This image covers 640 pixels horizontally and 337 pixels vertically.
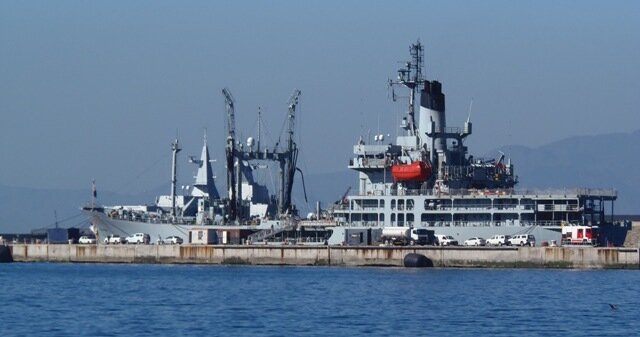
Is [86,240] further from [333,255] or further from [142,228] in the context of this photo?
[333,255]

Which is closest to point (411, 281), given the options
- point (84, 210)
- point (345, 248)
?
point (345, 248)

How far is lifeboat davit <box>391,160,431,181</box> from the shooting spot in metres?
104

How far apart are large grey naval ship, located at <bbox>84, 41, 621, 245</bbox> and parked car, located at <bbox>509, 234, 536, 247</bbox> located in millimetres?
864

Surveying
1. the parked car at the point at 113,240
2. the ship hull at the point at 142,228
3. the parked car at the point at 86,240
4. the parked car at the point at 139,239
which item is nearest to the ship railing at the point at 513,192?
the ship hull at the point at 142,228

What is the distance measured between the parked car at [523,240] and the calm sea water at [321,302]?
550 cm

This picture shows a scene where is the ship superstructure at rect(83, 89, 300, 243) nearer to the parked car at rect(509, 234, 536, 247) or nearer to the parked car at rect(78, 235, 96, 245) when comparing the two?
the parked car at rect(78, 235, 96, 245)

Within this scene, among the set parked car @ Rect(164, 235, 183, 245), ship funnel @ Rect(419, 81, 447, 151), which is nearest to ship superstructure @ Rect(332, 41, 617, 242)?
ship funnel @ Rect(419, 81, 447, 151)

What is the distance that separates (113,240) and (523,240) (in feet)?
108

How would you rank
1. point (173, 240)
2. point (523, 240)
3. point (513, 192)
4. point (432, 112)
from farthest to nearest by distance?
point (173, 240)
point (432, 112)
point (513, 192)
point (523, 240)

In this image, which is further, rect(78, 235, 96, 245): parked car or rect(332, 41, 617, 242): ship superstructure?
rect(78, 235, 96, 245): parked car

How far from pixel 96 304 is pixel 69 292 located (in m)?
8.13

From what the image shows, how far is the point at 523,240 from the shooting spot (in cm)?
9719

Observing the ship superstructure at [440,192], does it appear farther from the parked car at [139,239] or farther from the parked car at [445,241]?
the parked car at [139,239]

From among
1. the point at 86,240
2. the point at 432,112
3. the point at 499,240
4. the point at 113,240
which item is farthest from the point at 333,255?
the point at 86,240
